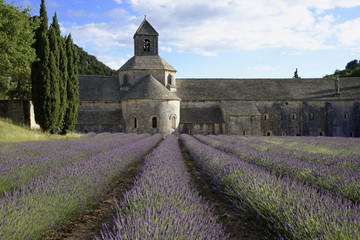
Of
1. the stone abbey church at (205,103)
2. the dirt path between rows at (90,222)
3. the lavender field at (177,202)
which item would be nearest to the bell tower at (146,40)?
the stone abbey church at (205,103)

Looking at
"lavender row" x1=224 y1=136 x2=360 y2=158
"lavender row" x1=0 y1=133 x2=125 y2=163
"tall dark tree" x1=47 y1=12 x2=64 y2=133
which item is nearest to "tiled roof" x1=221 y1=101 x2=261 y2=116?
"lavender row" x1=224 y1=136 x2=360 y2=158

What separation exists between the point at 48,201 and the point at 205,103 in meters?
30.5

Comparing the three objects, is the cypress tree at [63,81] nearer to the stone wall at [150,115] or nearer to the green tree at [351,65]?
the stone wall at [150,115]

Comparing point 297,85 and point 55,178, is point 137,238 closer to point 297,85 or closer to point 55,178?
point 55,178

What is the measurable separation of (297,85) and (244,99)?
8.07 meters

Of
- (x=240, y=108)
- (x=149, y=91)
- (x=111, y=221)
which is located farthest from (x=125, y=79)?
(x=111, y=221)

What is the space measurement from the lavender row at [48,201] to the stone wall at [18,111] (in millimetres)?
17329

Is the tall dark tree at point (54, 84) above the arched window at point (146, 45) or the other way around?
the other way around

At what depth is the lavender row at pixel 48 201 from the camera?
3.09 metres

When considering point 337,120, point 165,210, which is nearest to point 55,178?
point 165,210

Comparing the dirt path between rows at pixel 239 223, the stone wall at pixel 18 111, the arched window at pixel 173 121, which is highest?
the stone wall at pixel 18 111

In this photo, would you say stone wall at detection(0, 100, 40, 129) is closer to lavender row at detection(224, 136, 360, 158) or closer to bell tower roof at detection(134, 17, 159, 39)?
lavender row at detection(224, 136, 360, 158)

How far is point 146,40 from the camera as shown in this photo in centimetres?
3497

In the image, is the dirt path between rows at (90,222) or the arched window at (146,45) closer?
the dirt path between rows at (90,222)
